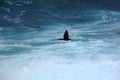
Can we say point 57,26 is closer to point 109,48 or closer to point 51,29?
point 51,29

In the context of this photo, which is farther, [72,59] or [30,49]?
[72,59]

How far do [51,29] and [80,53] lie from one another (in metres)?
6.39

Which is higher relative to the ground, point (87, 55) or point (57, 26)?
point (57, 26)

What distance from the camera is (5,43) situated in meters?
23.0

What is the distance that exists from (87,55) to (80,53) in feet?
3.25

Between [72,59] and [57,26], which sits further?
[72,59]

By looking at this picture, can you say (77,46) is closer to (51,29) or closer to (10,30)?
(51,29)

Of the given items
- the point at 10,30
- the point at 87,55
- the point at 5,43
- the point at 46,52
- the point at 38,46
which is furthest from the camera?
the point at 87,55

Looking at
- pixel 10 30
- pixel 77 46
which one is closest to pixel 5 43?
pixel 10 30

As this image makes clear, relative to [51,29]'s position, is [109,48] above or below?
below

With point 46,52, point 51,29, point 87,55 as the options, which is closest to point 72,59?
point 87,55

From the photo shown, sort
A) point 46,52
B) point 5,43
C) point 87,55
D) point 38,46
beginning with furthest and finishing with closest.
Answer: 1. point 87,55
2. point 46,52
3. point 38,46
4. point 5,43

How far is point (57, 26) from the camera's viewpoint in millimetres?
21578

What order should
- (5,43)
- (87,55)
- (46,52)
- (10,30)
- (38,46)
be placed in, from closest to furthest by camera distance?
(10,30), (5,43), (38,46), (46,52), (87,55)
